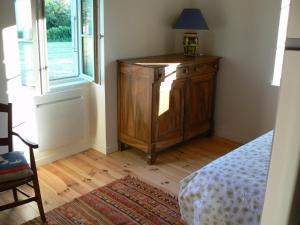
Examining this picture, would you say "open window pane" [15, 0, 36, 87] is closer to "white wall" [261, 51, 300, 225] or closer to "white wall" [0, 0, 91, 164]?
"white wall" [0, 0, 91, 164]

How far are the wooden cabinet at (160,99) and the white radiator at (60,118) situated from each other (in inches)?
16.1

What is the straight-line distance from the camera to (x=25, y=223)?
2.24 m

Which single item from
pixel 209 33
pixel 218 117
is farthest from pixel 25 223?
pixel 209 33

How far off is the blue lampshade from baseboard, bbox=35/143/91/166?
5.42 ft

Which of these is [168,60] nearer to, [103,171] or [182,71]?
[182,71]

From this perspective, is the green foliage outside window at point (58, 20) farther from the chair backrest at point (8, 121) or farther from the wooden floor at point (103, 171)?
the wooden floor at point (103, 171)

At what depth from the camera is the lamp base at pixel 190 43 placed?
358 centimetres

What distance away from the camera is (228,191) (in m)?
1.61

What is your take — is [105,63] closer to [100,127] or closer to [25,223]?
[100,127]

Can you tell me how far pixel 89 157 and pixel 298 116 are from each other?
281 cm

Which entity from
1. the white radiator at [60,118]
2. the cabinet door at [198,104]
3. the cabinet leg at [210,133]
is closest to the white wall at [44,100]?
the white radiator at [60,118]

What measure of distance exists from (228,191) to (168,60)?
1.90 m

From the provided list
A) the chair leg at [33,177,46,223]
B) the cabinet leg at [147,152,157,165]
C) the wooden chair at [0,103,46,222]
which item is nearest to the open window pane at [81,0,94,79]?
the cabinet leg at [147,152,157,165]

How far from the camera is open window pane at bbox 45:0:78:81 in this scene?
3154 mm
